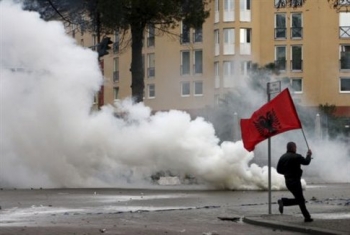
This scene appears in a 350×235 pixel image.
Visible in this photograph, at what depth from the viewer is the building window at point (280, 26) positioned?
64.3 metres

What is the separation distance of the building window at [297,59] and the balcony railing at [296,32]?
847mm

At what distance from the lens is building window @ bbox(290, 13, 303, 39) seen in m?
63.4

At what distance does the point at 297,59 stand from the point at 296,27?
2.36m

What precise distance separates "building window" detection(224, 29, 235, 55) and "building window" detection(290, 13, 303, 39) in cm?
434

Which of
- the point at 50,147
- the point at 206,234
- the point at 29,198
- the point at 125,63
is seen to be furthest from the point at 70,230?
the point at 125,63

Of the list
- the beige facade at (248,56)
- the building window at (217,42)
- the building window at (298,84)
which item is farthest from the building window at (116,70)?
the building window at (298,84)

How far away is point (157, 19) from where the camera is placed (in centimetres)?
3591

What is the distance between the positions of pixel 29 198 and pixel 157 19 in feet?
44.1

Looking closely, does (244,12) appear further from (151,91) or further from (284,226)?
(284,226)

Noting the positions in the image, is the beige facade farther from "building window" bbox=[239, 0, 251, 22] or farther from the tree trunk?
the tree trunk

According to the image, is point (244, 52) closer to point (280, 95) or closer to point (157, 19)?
point (157, 19)

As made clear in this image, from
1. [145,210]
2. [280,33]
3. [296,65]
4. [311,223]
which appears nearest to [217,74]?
[280,33]

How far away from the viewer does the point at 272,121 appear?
63.1 feet

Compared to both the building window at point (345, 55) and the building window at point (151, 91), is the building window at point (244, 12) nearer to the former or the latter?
the building window at point (345, 55)
